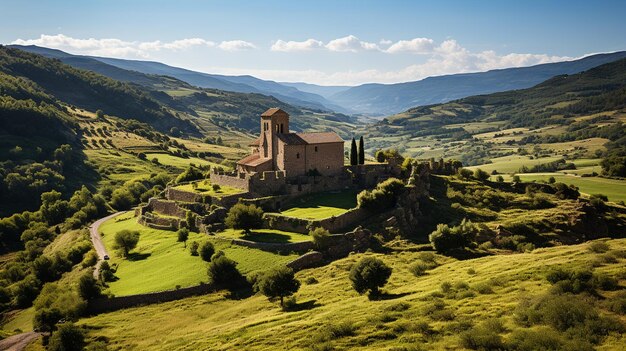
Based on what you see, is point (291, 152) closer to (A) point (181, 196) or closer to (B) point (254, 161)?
(B) point (254, 161)

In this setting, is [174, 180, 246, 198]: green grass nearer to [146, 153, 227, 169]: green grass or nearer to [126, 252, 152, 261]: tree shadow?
[126, 252, 152, 261]: tree shadow

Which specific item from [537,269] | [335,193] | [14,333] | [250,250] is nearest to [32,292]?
[14,333]

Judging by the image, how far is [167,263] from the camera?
194ft

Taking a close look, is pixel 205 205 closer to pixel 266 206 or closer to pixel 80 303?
pixel 266 206

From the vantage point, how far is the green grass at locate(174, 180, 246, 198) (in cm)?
7225

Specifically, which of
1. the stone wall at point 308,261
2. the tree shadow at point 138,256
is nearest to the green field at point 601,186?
the stone wall at point 308,261

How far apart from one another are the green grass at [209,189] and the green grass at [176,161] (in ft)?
276

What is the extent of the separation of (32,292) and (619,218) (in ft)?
280

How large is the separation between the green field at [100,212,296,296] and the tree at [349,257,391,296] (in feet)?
36.9

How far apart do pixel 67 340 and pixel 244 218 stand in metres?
24.1

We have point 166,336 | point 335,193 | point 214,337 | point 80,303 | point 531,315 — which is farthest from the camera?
point 335,193

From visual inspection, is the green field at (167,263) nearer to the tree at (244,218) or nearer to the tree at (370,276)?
the tree at (244,218)

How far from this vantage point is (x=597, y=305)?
108 ft

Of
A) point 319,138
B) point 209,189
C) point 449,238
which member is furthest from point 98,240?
point 449,238
